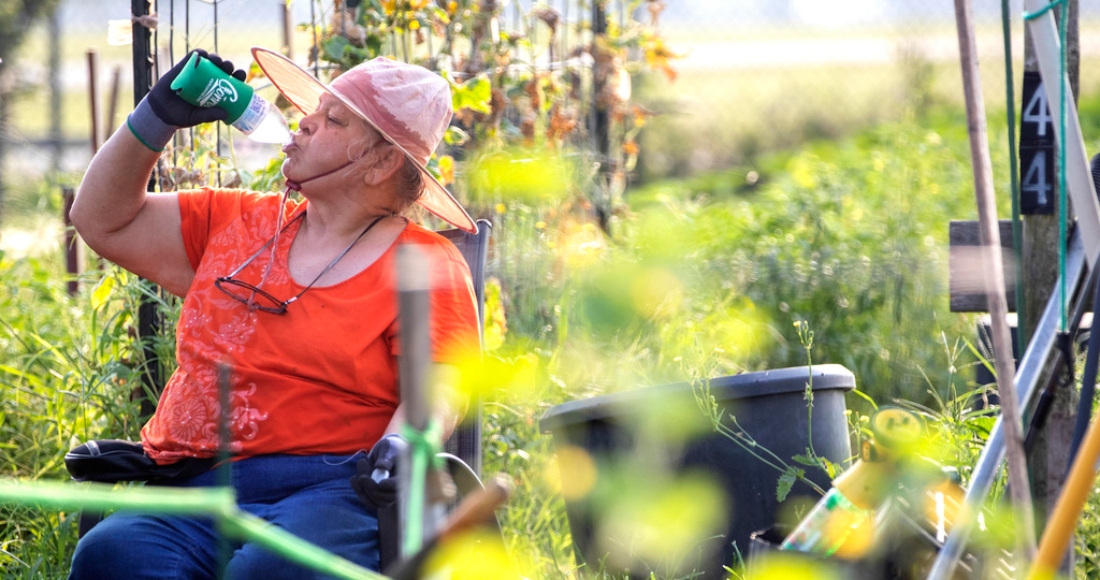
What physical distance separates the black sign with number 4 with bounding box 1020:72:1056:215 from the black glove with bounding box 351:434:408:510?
127 cm

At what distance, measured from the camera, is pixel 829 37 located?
977 centimetres

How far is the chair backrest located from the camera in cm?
216

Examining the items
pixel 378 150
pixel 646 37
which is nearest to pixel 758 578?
pixel 378 150

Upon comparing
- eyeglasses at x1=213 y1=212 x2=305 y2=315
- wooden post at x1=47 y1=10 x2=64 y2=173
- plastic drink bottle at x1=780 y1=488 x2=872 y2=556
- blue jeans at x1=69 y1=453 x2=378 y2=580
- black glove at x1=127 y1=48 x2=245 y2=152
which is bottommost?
blue jeans at x1=69 y1=453 x2=378 y2=580

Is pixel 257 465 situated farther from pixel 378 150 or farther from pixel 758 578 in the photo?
pixel 758 578

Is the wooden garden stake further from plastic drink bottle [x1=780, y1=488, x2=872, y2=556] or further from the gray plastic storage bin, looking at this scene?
the gray plastic storage bin

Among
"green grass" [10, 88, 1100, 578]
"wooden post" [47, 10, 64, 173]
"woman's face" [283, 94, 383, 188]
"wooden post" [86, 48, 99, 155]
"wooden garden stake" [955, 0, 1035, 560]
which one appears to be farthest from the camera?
"wooden post" [47, 10, 64, 173]

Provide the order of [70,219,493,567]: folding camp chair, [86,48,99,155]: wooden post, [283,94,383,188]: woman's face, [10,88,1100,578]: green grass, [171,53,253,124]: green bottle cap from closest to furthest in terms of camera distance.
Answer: [70,219,493,567]: folding camp chair → [171,53,253,124]: green bottle cap → [283,94,383,188]: woman's face → [10,88,1100,578]: green grass → [86,48,99,155]: wooden post

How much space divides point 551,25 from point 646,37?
1.82ft

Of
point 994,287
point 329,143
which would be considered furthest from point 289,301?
point 994,287

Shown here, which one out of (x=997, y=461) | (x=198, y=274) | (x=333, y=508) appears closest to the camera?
(x=997, y=461)

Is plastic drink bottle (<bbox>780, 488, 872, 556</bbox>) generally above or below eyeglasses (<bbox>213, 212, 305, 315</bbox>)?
below

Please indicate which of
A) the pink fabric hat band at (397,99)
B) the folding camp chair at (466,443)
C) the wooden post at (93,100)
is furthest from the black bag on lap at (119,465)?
the wooden post at (93,100)

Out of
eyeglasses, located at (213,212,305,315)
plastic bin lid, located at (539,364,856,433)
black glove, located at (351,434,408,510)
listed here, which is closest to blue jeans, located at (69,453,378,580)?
black glove, located at (351,434,408,510)
